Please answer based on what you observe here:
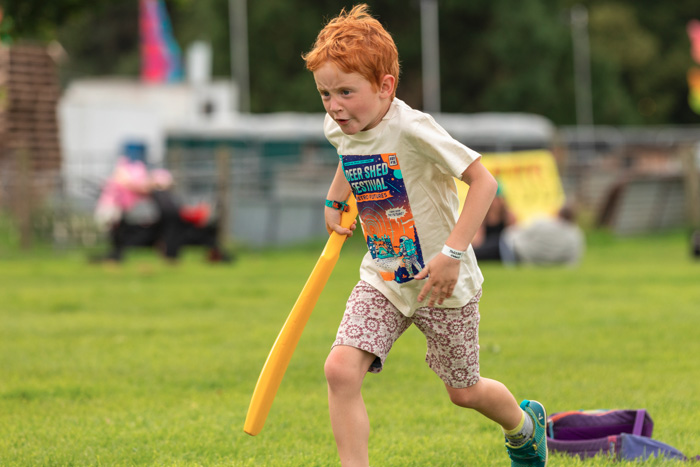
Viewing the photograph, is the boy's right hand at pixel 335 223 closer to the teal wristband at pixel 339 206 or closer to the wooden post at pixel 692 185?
the teal wristband at pixel 339 206

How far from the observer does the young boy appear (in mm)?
3193

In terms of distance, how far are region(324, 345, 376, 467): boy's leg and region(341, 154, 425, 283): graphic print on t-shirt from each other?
0.37 metres

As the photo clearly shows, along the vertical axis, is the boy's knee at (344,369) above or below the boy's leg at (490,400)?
above

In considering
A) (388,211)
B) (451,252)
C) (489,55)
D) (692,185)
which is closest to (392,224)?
(388,211)

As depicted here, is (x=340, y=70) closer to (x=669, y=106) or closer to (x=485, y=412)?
(x=485, y=412)

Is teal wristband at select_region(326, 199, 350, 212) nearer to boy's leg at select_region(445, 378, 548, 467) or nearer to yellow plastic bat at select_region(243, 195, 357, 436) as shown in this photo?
yellow plastic bat at select_region(243, 195, 357, 436)

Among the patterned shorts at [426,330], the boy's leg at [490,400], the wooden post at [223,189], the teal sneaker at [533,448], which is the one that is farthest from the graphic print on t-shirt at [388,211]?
the wooden post at [223,189]

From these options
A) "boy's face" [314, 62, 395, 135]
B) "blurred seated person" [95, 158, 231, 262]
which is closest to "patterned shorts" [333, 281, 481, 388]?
"boy's face" [314, 62, 395, 135]

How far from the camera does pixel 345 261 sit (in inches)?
595

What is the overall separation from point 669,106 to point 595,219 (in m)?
35.6

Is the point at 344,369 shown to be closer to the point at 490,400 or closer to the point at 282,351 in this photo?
the point at 282,351

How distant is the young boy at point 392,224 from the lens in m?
3.19

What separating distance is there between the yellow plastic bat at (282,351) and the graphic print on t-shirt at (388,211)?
0.68ft

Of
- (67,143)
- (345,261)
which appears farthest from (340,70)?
(67,143)
